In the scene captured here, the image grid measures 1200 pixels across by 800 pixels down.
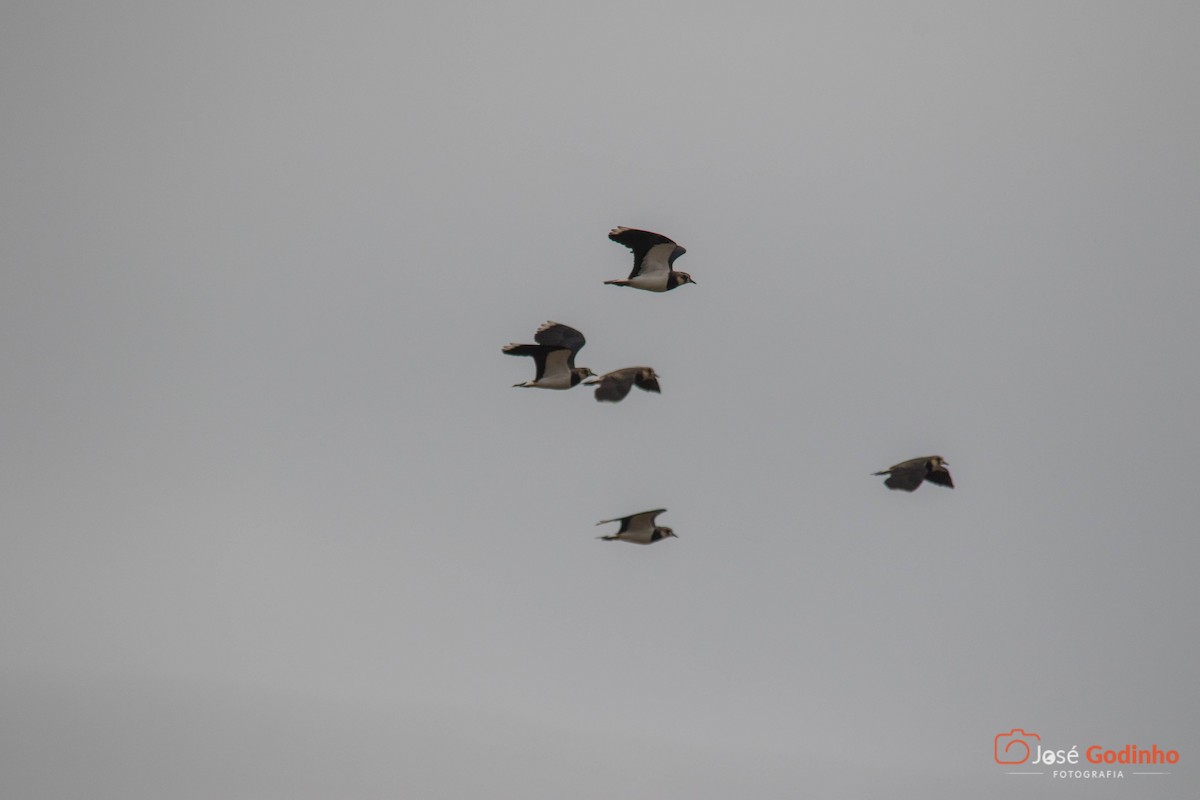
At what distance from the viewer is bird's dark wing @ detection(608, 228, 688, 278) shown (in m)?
43.8

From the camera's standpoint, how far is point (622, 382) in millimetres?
40938

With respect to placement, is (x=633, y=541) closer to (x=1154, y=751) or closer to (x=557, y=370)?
(x=557, y=370)

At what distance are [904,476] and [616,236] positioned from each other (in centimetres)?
1059

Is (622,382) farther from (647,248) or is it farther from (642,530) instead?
(642,530)

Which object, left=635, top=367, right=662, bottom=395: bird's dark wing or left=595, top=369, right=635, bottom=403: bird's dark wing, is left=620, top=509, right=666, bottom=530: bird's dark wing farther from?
left=595, top=369, right=635, bottom=403: bird's dark wing

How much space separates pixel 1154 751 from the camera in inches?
4828

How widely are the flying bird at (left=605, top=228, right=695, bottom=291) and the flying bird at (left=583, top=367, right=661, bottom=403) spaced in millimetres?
3721

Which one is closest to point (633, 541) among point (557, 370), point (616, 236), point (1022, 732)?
point (557, 370)

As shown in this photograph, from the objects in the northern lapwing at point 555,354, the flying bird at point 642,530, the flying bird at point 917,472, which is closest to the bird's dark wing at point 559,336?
the northern lapwing at point 555,354

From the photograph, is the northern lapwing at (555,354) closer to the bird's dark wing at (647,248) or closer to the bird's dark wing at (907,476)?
the bird's dark wing at (647,248)

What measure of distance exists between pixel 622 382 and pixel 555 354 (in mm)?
4467

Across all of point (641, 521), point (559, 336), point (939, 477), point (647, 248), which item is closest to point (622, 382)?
point (559, 336)

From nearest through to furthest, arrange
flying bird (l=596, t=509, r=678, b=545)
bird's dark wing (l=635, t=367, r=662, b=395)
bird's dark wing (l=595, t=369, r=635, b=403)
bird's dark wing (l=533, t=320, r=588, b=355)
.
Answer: bird's dark wing (l=595, t=369, r=635, b=403) → bird's dark wing (l=635, t=367, r=662, b=395) → bird's dark wing (l=533, t=320, r=588, b=355) → flying bird (l=596, t=509, r=678, b=545)

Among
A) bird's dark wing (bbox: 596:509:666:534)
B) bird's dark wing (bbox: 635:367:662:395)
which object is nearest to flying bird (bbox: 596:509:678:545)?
bird's dark wing (bbox: 596:509:666:534)
